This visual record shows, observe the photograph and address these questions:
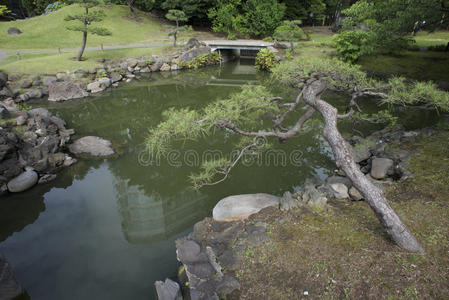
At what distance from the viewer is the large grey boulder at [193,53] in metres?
22.3

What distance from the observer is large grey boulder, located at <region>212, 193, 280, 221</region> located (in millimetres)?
5734

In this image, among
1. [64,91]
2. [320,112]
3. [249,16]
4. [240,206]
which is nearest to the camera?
[320,112]

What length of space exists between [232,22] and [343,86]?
1024 inches

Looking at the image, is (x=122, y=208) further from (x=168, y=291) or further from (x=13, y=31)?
(x=13, y=31)

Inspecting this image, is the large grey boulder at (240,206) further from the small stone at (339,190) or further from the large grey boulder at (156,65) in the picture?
the large grey boulder at (156,65)

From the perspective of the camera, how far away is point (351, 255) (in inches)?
163

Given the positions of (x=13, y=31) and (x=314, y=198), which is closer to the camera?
(x=314, y=198)

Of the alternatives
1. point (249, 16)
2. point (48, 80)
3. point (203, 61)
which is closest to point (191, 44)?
point (203, 61)

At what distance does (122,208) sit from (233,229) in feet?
11.6

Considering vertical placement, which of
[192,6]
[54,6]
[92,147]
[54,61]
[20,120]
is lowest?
[92,147]

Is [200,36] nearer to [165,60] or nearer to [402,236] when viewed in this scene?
[165,60]

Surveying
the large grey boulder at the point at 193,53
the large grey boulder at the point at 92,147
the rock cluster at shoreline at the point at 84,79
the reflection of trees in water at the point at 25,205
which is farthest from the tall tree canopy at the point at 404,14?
the rock cluster at shoreline at the point at 84,79

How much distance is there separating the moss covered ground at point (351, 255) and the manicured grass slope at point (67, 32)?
25.6 metres

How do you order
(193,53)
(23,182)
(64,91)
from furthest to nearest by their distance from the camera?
(193,53), (64,91), (23,182)
